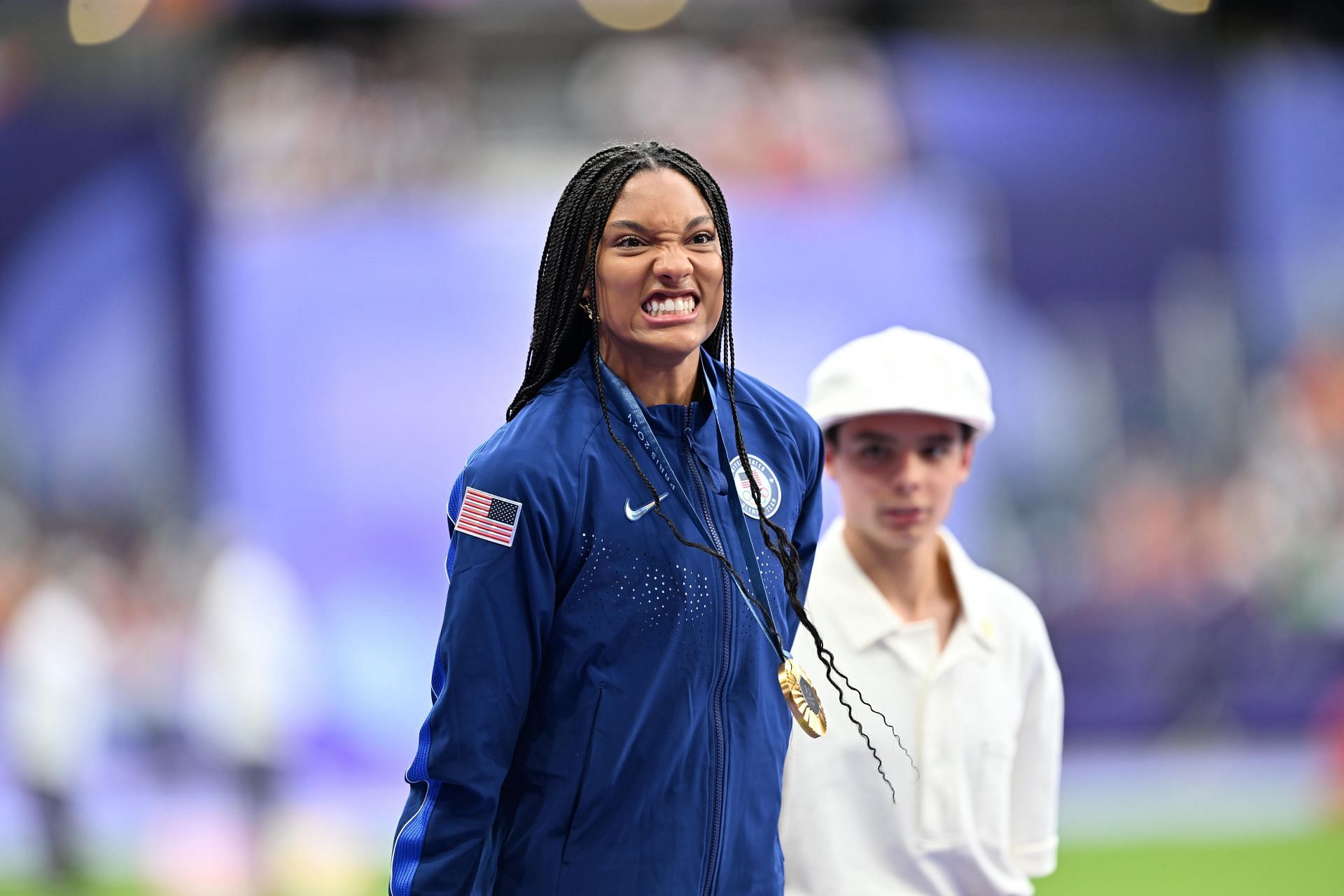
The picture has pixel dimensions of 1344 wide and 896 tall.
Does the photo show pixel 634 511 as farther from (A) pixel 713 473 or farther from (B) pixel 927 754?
(B) pixel 927 754

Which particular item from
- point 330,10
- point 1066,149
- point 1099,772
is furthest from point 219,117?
point 1099,772

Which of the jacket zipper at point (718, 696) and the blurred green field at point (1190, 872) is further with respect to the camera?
the blurred green field at point (1190, 872)

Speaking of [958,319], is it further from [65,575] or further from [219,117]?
[65,575]

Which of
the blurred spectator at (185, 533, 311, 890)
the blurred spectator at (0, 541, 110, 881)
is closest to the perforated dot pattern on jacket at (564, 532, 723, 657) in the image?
the blurred spectator at (185, 533, 311, 890)

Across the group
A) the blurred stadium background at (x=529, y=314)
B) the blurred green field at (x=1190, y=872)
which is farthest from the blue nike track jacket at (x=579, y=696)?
the blurred stadium background at (x=529, y=314)

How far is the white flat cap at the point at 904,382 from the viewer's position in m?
2.36

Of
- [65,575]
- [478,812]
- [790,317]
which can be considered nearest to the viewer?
[478,812]

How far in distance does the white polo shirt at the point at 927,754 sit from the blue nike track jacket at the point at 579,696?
1.70 feet

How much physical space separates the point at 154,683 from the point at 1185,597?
593cm

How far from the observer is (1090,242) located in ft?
31.8

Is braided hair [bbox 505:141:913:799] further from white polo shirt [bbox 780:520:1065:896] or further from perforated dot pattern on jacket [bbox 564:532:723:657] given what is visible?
white polo shirt [bbox 780:520:1065:896]

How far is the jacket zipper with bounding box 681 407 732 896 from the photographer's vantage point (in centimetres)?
171

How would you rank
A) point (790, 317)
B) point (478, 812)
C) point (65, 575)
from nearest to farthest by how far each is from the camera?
point (478, 812) → point (65, 575) → point (790, 317)

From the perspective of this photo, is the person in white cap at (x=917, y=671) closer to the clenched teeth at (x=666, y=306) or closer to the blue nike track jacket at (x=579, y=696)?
the blue nike track jacket at (x=579, y=696)
